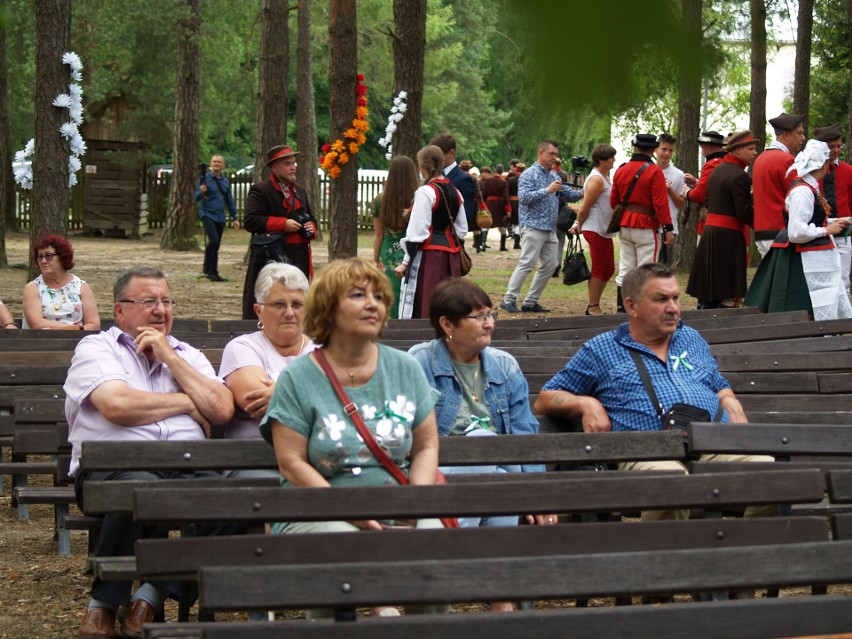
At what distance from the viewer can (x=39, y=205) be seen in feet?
42.2

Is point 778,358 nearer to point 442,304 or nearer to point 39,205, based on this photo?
point 442,304

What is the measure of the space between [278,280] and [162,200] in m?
29.6

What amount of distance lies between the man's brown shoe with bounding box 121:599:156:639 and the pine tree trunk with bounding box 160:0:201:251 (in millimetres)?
19227

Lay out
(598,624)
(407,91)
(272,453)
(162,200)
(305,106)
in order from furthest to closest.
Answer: (162,200)
(305,106)
(407,91)
(272,453)
(598,624)

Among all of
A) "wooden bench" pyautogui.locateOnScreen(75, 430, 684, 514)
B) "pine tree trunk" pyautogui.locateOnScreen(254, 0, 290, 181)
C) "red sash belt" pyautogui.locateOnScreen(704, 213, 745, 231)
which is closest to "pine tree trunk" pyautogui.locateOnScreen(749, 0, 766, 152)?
"wooden bench" pyautogui.locateOnScreen(75, 430, 684, 514)

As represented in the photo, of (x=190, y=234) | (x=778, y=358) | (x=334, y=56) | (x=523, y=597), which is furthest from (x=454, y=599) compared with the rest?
(x=190, y=234)

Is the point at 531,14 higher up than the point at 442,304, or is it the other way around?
the point at 531,14

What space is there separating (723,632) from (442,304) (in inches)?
83.9

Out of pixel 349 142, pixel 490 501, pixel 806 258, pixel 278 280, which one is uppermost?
pixel 349 142

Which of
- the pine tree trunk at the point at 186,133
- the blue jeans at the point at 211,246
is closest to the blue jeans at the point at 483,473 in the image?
the blue jeans at the point at 211,246

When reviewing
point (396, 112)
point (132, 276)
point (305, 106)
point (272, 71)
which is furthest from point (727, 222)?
point (305, 106)

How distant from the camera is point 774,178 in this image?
9.76 m

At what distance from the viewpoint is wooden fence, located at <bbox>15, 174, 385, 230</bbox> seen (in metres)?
32.0

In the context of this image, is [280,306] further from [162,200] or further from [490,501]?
[162,200]
